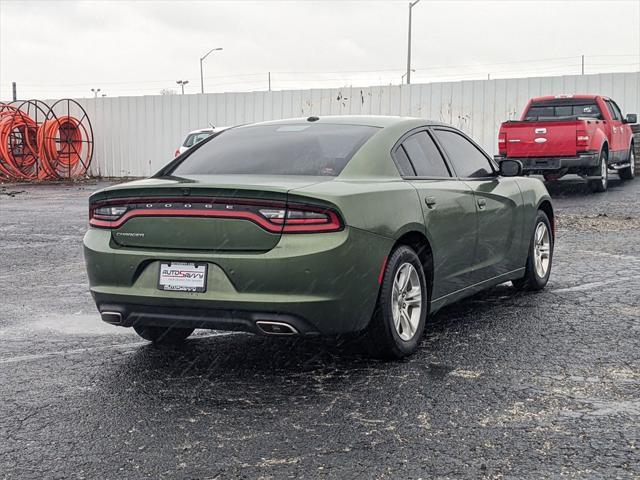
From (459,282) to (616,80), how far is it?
73.2ft

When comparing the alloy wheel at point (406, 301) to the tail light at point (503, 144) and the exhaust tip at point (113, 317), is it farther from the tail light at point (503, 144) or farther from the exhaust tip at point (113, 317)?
the tail light at point (503, 144)

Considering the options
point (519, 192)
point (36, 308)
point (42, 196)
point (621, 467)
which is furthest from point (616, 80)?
point (621, 467)

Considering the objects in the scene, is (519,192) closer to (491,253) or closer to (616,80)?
(491,253)

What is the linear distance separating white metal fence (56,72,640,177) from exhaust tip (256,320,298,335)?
926 inches

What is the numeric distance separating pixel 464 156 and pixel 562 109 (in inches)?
551

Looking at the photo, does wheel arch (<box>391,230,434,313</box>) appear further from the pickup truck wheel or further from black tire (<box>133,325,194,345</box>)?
the pickup truck wheel

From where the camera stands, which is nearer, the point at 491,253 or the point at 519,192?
the point at 491,253

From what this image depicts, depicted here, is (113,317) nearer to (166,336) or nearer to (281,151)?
(166,336)

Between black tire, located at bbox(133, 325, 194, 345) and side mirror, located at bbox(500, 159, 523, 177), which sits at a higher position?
side mirror, located at bbox(500, 159, 523, 177)

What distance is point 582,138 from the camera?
1719 centimetres

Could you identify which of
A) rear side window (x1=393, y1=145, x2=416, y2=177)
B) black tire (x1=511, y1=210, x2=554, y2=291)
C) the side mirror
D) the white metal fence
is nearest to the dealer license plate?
rear side window (x1=393, y1=145, x2=416, y2=177)

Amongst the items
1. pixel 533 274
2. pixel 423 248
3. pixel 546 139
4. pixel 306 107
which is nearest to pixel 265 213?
pixel 423 248

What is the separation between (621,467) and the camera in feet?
12.0

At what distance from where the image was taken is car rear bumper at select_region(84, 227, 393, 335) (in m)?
4.75
